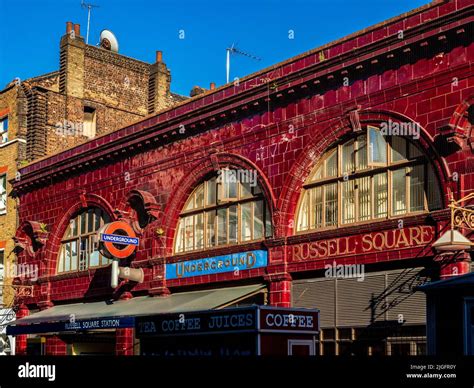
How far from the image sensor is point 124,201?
97.3ft

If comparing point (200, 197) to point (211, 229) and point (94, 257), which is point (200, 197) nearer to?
point (211, 229)

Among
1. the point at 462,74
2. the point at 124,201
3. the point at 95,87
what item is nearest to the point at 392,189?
the point at 462,74

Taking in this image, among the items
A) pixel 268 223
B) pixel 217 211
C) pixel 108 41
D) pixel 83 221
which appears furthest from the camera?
pixel 108 41

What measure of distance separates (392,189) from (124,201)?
11933 mm

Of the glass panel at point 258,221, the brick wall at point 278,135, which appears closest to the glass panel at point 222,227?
the brick wall at point 278,135

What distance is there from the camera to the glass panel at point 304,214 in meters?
23.2

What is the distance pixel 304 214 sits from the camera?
76.2 ft

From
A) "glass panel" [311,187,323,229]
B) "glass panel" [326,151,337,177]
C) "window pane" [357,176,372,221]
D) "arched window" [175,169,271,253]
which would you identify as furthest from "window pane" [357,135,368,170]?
"arched window" [175,169,271,253]

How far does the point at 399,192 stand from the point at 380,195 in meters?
0.63

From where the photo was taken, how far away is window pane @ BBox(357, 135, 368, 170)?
21.5 meters

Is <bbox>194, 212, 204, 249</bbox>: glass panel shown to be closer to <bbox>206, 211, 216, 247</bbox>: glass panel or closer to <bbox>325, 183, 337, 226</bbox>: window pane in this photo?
<bbox>206, 211, 216, 247</bbox>: glass panel

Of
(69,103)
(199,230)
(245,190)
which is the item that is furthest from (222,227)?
(69,103)

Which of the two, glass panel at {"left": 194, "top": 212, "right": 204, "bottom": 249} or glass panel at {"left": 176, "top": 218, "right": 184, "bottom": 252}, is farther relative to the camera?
glass panel at {"left": 176, "top": 218, "right": 184, "bottom": 252}

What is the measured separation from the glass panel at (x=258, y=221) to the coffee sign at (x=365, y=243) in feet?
5.97
